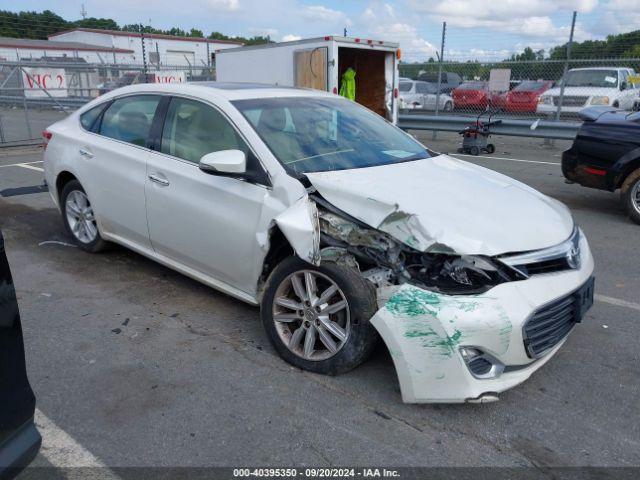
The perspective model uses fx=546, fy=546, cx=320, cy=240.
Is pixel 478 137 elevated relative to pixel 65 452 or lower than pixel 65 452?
elevated

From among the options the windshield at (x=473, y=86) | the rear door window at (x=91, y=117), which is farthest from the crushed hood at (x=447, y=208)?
the windshield at (x=473, y=86)

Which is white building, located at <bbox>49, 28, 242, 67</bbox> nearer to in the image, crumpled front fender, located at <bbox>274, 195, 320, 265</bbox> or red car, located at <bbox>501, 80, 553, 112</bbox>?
red car, located at <bbox>501, 80, 553, 112</bbox>

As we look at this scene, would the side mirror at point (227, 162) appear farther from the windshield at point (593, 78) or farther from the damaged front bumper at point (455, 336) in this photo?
the windshield at point (593, 78)

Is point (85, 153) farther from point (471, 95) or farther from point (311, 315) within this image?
point (471, 95)

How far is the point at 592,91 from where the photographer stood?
50.6ft

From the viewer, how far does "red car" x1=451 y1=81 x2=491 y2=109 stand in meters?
18.7

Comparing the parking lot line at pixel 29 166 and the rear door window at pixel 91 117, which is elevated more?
the rear door window at pixel 91 117

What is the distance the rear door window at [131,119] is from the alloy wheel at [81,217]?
2.35 ft

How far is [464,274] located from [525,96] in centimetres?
1612

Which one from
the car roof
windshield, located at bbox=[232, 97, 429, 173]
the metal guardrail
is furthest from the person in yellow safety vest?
windshield, located at bbox=[232, 97, 429, 173]

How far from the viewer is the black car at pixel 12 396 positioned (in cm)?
191

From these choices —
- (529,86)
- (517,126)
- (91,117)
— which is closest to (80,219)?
(91,117)

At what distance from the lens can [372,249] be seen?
3068mm

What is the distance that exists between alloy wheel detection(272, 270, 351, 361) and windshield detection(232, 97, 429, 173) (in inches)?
29.5
